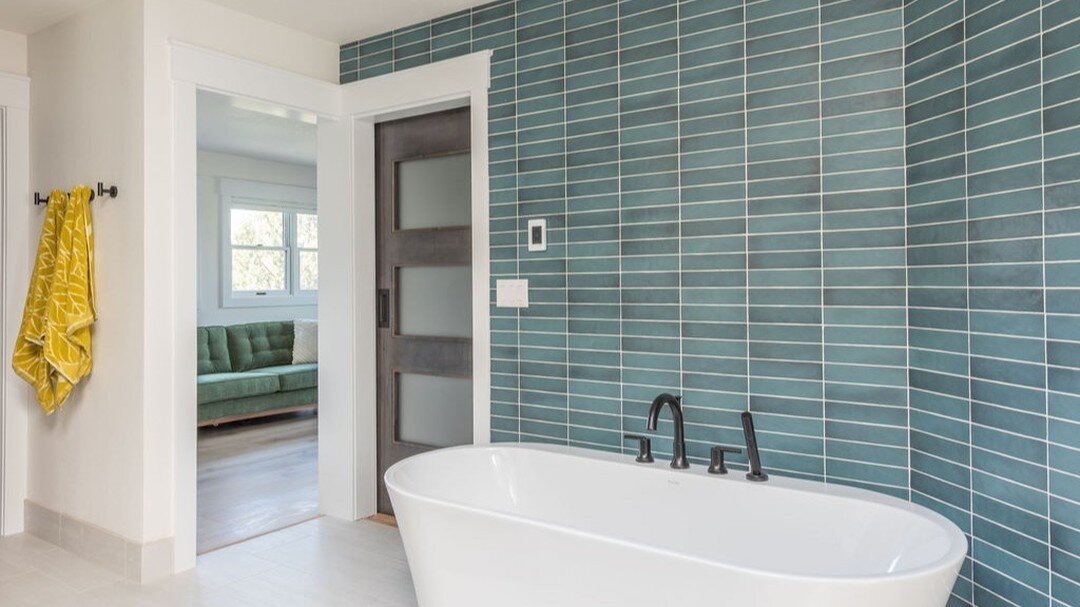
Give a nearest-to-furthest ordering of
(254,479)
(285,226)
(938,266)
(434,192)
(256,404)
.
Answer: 1. (938,266)
2. (434,192)
3. (254,479)
4. (256,404)
5. (285,226)

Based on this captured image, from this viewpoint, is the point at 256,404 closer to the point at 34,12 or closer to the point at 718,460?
the point at 34,12

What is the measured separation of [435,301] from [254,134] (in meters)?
3.22

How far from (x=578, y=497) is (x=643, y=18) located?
1762mm

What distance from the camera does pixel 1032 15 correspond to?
1.73 m

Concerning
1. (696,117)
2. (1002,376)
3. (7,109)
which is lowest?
(1002,376)

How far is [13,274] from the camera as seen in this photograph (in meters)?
3.30

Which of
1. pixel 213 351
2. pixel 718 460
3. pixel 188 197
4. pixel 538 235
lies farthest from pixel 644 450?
pixel 213 351

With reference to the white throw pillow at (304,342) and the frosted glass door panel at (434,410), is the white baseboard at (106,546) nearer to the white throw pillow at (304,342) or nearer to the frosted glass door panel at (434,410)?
the frosted glass door panel at (434,410)

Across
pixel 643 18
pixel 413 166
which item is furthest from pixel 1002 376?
pixel 413 166

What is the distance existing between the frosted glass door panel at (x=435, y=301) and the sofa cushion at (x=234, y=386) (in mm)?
2750

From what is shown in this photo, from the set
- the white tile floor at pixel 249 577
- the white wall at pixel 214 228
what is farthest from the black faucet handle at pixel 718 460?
the white wall at pixel 214 228

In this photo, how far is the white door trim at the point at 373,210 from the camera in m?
3.07

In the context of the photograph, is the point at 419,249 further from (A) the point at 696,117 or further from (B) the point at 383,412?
(A) the point at 696,117

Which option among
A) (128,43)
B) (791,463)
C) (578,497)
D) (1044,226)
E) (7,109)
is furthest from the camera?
(7,109)
